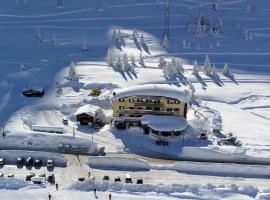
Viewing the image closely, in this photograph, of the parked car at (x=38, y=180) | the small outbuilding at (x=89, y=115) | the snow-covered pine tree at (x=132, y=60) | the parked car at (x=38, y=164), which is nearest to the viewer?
A: the parked car at (x=38, y=180)

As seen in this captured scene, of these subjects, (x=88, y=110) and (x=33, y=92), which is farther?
(x=33, y=92)

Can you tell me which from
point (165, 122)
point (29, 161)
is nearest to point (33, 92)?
point (29, 161)

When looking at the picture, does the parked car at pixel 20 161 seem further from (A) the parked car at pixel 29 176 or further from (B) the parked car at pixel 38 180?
(B) the parked car at pixel 38 180

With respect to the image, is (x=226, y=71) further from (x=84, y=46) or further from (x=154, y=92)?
(x=84, y=46)

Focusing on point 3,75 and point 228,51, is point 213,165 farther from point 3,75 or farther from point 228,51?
point 228,51

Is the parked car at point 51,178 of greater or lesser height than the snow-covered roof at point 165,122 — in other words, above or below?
below

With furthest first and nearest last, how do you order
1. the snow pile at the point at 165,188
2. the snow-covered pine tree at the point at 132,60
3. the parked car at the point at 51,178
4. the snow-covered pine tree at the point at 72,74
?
the snow-covered pine tree at the point at 132,60, the snow-covered pine tree at the point at 72,74, the parked car at the point at 51,178, the snow pile at the point at 165,188

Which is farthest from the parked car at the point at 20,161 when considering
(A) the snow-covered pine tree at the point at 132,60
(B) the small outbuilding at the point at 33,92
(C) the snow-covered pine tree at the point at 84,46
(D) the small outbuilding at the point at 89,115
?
(C) the snow-covered pine tree at the point at 84,46
